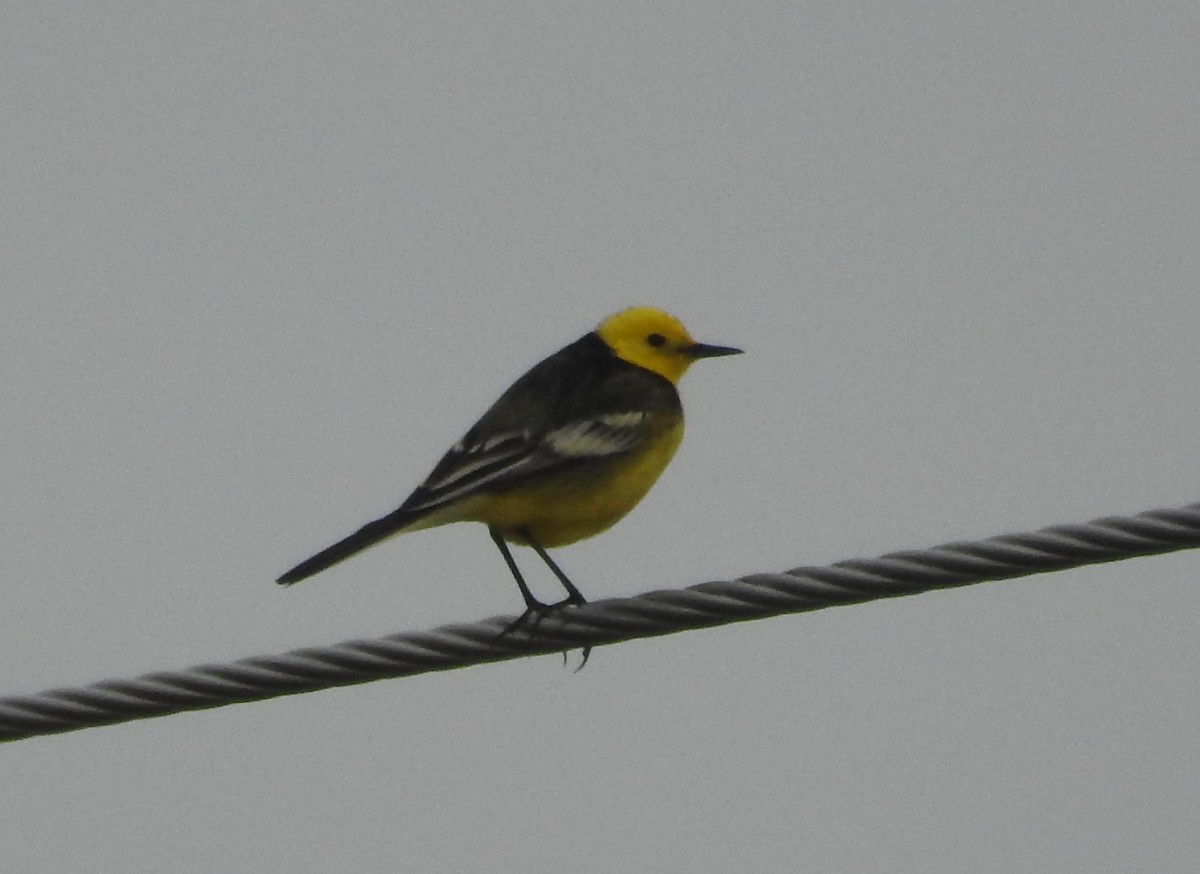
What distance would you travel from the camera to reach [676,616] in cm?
588

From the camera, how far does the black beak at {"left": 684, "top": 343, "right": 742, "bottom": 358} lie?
980 cm

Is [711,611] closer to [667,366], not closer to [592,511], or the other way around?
[592,511]

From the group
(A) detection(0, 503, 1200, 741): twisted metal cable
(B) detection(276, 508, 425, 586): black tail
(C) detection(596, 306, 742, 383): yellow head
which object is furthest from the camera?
(C) detection(596, 306, 742, 383): yellow head

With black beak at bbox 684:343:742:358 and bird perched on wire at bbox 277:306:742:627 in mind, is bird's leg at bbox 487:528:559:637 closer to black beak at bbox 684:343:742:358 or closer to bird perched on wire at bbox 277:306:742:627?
bird perched on wire at bbox 277:306:742:627

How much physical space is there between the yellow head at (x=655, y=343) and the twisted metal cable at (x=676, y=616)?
394 centimetres

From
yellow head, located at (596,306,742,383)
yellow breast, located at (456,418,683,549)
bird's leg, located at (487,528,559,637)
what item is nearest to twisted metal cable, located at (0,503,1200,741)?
bird's leg, located at (487,528,559,637)

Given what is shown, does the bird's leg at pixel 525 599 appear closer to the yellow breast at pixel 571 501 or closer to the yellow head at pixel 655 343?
the yellow breast at pixel 571 501

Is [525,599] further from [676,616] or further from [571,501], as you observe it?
[676,616]

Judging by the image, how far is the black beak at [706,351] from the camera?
980cm

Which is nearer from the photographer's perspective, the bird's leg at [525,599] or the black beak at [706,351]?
the bird's leg at [525,599]

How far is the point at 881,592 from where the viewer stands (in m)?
5.59

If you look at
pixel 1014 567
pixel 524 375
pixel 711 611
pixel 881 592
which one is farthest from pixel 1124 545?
pixel 524 375

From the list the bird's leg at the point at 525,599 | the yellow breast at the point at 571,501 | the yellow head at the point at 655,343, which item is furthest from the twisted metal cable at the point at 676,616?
the yellow head at the point at 655,343

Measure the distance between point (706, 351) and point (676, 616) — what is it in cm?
412
